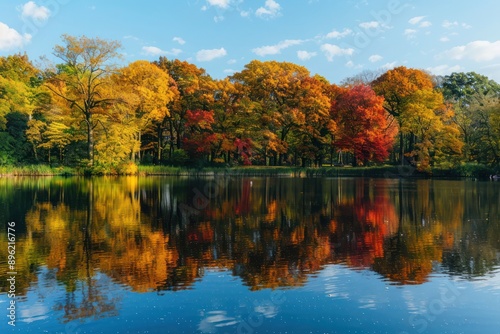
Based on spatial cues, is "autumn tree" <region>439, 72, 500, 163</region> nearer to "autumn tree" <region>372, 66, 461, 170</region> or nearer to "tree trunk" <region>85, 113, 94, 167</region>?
"autumn tree" <region>372, 66, 461, 170</region>

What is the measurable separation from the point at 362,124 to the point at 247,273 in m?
43.0

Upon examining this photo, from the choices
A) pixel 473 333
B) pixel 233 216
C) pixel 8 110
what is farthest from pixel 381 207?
pixel 8 110

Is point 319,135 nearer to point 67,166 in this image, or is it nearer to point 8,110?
point 67,166

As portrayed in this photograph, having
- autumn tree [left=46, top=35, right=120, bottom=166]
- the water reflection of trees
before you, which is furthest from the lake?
autumn tree [left=46, top=35, right=120, bottom=166]

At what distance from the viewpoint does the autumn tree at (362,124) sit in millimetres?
47562

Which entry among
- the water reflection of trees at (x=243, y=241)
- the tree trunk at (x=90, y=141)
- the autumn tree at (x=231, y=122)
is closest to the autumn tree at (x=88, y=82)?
the tree trunk at (x=90, y=141)

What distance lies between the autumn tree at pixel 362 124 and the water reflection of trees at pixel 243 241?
30.2m

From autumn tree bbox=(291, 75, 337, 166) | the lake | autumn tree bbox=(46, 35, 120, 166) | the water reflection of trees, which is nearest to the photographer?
the lake

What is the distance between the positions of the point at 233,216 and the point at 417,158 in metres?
38.9

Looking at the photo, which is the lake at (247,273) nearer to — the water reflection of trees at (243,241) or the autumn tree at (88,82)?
the water reflection of trees at (243,241)

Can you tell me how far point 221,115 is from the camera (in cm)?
5075

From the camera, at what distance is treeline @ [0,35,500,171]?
42469 mm

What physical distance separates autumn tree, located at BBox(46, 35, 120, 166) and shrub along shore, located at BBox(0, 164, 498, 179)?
3536 mm

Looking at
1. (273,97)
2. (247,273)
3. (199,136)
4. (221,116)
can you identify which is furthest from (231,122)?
(247,273)
